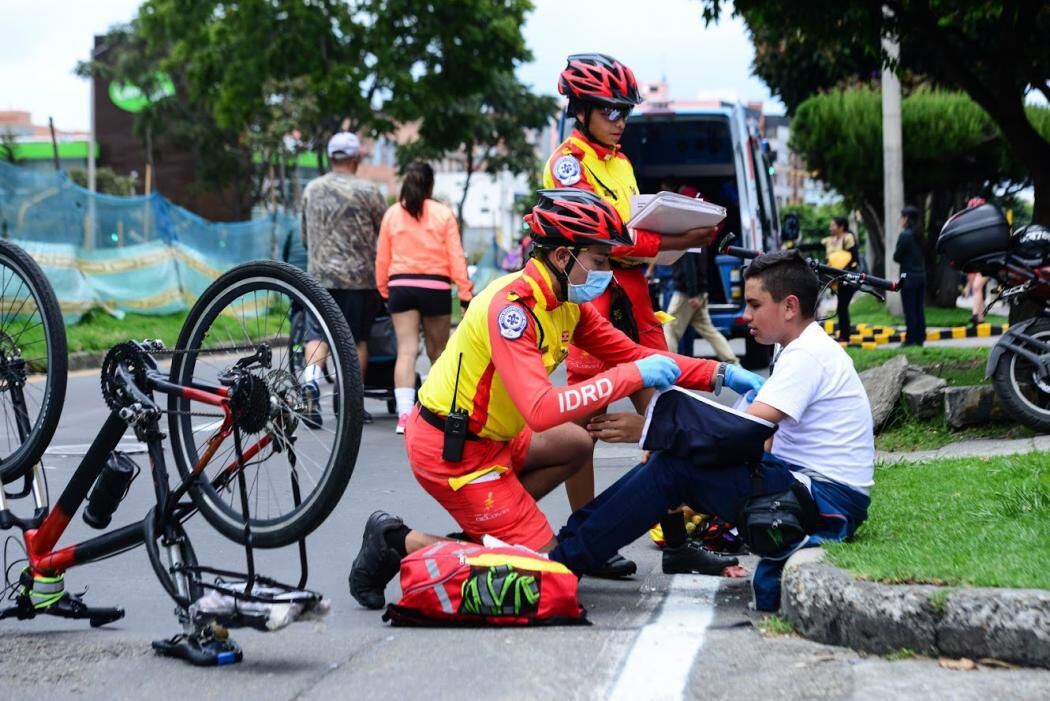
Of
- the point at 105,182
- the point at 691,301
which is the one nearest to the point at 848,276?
the point at 691,301

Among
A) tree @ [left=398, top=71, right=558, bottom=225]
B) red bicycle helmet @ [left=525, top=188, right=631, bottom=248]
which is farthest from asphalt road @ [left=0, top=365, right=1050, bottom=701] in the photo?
tree @ [left=398, top=71, right=558, bottom=225]

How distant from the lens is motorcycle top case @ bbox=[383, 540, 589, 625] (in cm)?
457

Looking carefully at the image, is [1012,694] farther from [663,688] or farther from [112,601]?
[112,601]

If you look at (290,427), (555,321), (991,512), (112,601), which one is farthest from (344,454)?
(991,512)

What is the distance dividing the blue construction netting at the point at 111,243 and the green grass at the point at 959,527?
461 inches

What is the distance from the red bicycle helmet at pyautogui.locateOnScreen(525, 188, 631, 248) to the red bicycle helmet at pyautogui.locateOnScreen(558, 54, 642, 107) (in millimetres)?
1135

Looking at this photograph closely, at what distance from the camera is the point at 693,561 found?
5.46m

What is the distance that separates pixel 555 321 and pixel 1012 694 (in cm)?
209

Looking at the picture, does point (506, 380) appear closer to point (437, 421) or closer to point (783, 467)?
point (437, 421)

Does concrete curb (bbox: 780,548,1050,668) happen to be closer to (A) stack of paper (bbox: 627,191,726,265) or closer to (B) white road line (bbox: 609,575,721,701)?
(B) white road line (bbox: 609,575,721,701)

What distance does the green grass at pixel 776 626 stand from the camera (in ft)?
14.4

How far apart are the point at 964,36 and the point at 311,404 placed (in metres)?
7.29

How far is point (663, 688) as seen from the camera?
3.81 m

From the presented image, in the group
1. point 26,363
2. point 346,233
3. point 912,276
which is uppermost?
point 346,233
